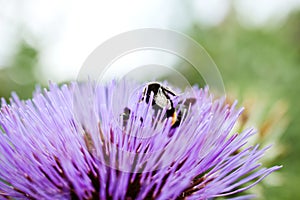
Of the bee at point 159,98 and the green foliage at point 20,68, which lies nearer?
the bee at point 159,98

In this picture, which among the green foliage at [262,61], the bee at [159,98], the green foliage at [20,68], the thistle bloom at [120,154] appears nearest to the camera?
the thistle bloom at [120,154]

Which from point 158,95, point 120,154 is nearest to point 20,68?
point 158,95

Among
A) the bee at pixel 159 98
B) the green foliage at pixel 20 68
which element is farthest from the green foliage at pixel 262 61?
the bee at pixel 159 98

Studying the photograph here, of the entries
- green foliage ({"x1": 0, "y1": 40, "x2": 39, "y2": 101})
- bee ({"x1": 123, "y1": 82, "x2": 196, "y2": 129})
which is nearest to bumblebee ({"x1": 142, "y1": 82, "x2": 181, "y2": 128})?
bee ({"x1": 123, "y1": 82, "x2": 196, "y2": 129})

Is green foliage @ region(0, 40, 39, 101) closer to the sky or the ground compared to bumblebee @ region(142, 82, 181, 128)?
closer to the sky

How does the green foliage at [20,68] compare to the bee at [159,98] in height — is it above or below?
above

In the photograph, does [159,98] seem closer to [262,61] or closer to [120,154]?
[120,154]

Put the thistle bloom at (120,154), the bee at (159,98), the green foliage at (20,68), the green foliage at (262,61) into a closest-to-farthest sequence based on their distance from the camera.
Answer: the thistle bloom at (120,154)
the bee at (159,98)
the green foliage at (262,61)
the green foliage at (20,68)

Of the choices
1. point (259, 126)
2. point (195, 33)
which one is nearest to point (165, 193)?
point (259, 126)

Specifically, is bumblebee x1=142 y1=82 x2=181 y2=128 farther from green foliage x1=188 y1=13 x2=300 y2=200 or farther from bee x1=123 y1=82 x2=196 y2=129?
green foliage x1=188 y1=13 x2=300 y2=200

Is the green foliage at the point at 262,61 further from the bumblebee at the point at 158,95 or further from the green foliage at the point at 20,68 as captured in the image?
the bumblebee at the point at 158,95
